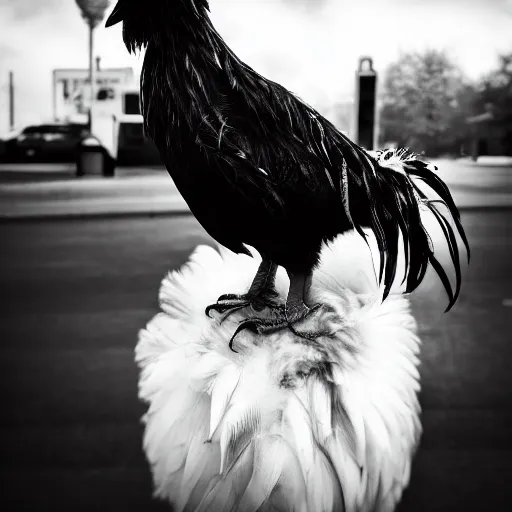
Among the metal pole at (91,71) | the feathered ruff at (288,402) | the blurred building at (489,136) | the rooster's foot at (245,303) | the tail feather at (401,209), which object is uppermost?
the metal pole at (91,71)

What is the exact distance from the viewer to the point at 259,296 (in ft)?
2.61

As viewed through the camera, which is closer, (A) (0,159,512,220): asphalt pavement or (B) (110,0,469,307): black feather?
(B) (110,0,469,307): black feather

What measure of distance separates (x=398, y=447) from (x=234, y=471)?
249 millimetres

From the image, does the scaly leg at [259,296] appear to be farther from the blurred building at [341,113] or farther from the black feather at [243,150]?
the blurred building at [341,113]

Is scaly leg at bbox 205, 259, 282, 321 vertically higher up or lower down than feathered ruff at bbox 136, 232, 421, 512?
higher up

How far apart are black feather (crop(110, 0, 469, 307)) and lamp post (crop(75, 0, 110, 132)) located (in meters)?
0.10

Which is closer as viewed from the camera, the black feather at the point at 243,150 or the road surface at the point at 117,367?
the black feather at the point at 243,150

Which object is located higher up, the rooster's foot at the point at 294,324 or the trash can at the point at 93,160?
the trash can at the point at 93,160

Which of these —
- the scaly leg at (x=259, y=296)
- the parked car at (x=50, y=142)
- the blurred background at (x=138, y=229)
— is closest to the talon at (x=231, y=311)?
the scaly leg at (x=259, y=296)

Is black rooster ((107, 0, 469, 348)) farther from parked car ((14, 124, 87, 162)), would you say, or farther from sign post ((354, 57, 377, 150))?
parked car ((14, 124, 87, 162))

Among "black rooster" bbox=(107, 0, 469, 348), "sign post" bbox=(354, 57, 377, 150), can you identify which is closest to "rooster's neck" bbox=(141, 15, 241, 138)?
"black rooster" bbox=(107, 0, 469, 348)

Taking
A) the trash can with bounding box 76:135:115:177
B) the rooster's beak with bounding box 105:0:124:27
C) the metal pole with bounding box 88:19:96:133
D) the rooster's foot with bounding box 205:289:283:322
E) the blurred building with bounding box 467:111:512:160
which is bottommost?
the rooster's foot with bounding box 205:289:283:322

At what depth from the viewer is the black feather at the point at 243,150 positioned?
2.33 ft

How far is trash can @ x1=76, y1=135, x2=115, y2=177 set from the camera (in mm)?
861
